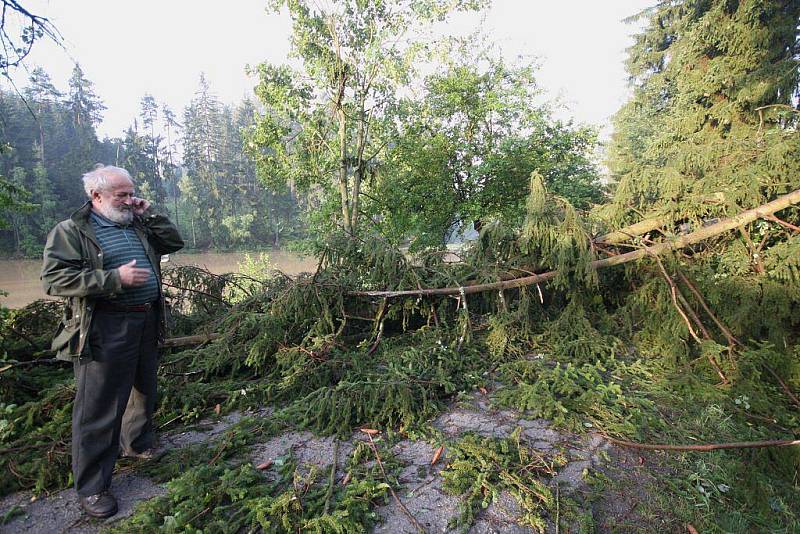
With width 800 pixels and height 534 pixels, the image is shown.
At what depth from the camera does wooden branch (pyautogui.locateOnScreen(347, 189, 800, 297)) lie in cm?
438

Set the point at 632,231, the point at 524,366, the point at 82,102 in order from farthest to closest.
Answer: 1. the point at 82,102
2. the point at 632,231
3. the point at 524,366

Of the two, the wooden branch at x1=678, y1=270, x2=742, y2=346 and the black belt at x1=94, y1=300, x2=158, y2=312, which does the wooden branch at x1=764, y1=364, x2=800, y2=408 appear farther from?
the black belt at x1=94, y1=300, x2=158, y2=312

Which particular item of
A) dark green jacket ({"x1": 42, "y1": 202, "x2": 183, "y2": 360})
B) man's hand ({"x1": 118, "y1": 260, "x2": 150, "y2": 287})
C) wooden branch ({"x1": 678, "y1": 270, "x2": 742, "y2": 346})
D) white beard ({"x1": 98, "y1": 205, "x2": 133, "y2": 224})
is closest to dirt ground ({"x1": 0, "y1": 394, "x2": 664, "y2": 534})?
dark green jacket ({"x1": 42, "y1": 202, "x2": 183, "y2": 360})

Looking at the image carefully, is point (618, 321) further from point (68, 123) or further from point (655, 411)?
point (68, 123)

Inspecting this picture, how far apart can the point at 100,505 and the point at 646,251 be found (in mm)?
5440

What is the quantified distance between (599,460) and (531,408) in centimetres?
73

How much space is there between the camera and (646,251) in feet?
15.6

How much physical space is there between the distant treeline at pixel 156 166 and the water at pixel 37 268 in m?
2.39

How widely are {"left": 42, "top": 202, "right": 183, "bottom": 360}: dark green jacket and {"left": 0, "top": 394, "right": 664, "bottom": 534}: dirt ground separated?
86 cm

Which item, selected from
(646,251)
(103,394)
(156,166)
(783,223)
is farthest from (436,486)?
(156,166)

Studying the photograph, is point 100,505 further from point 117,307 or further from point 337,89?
point 337,89

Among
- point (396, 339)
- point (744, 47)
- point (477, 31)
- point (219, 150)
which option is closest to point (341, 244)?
point (396, 339)

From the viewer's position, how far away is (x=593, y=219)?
5324 mm

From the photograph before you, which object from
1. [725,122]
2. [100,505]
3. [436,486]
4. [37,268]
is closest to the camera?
[100,505]
